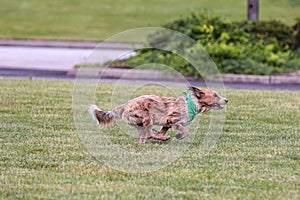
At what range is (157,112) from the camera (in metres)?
7.70

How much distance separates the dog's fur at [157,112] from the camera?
301 inches

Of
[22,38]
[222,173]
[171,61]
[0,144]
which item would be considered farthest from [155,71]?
[22,38]

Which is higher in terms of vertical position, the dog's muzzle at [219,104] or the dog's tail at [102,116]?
the dog's muzzle at [219,104]

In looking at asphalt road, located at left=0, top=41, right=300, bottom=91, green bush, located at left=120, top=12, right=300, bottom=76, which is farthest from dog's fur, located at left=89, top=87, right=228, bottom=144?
green bush, located at left=120, top=12, right=300, bottom=76

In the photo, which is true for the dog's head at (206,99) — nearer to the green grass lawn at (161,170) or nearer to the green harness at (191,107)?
the green harness at (191,107)

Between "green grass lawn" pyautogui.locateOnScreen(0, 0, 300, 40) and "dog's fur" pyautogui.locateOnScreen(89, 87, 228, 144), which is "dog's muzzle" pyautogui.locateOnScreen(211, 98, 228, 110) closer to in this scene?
"dog's fur" pyautogui.locateOnScreen(89, 87, 228, 144)

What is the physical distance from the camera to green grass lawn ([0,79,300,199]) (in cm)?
616

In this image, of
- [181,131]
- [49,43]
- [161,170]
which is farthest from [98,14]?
[161,170]

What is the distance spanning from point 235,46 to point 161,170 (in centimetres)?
954

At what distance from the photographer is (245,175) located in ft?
22.2

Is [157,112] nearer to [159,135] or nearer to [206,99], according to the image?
[159,135]

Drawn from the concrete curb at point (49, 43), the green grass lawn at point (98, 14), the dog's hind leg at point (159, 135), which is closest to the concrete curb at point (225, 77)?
the dog's hind leg at point (159, 135)

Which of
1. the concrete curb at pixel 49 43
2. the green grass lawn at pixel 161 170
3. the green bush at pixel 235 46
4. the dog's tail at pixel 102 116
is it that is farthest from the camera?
the concrete curb at pixel 49 43

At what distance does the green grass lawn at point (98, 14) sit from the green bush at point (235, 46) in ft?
26.7
